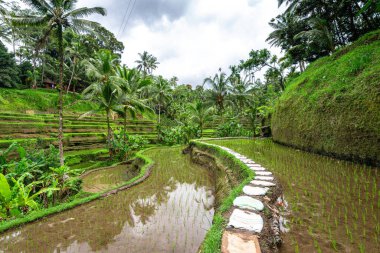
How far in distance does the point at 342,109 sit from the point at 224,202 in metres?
5.52

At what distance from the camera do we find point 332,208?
3.19 meters

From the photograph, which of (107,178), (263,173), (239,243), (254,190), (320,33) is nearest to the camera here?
(239,243)

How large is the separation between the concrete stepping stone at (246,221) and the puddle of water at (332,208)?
0.37 meters

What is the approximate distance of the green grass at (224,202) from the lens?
Result: 89.7 inches

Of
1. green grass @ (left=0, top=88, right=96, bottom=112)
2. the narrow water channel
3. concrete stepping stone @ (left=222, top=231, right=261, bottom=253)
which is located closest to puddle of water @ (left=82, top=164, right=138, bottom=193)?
the narrow water channel

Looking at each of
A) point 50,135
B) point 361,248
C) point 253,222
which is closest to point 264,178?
point 253,222

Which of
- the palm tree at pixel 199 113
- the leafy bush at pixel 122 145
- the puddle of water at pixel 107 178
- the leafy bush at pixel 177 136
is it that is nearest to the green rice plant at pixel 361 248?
the puddle of water at pixel 107 178

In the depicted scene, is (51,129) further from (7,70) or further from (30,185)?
(7,70)

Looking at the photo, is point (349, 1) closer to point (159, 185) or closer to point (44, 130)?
point (159, 185)

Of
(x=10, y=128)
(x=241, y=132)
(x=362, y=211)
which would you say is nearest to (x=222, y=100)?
(x=241, y=132)

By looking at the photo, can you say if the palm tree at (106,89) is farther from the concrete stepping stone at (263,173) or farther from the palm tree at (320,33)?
the palm tree at (320,33)

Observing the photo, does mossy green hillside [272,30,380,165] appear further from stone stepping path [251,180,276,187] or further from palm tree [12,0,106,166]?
palm tree [12,0,106,166]

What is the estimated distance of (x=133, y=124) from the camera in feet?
75.7

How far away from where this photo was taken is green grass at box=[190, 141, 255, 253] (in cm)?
228
